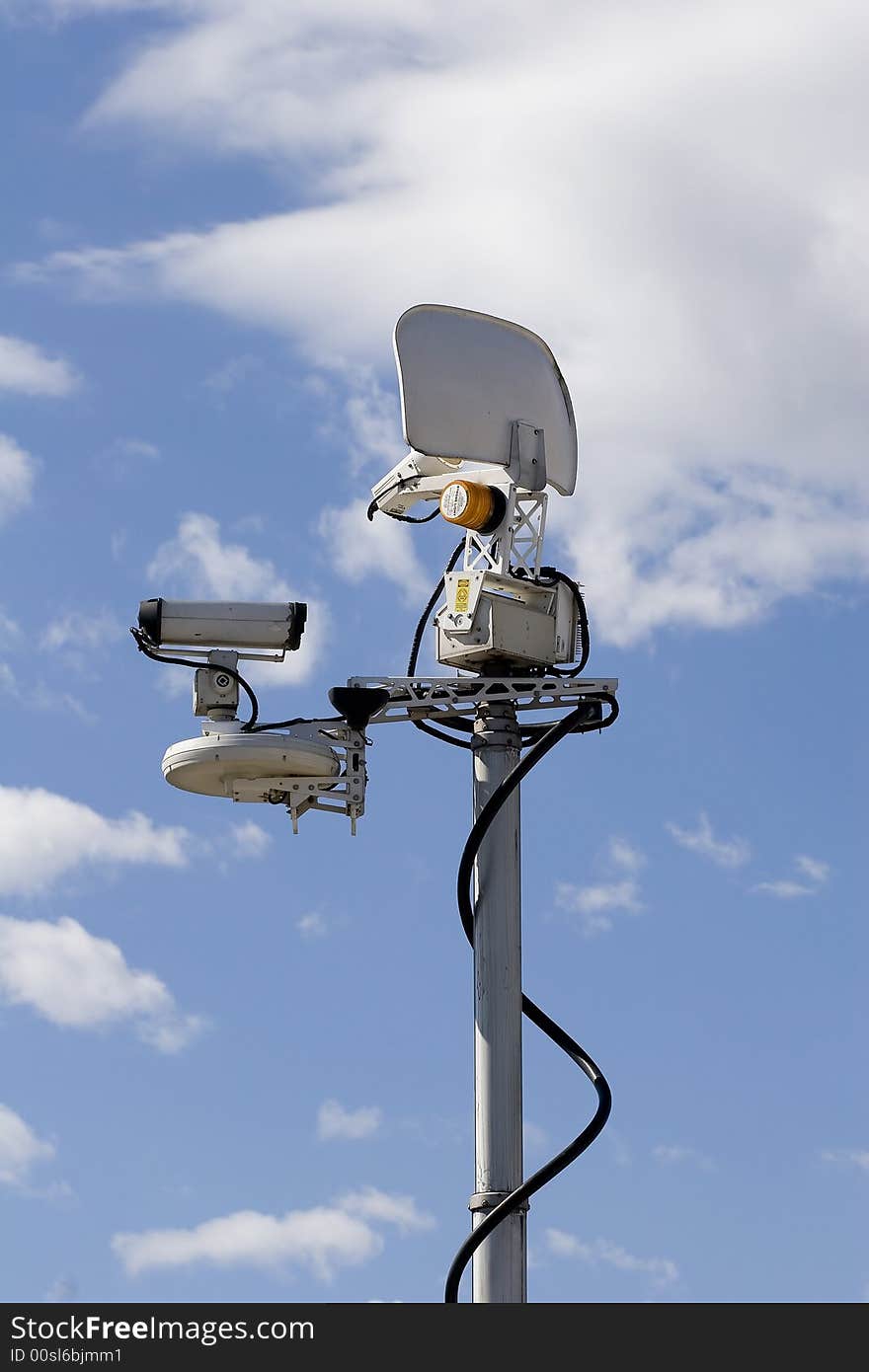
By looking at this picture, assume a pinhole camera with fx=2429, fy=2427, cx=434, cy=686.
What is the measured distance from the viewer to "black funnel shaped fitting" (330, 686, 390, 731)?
3562 centimetres

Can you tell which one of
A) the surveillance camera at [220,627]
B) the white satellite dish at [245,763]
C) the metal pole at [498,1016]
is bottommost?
the metal pole at [498,1016]

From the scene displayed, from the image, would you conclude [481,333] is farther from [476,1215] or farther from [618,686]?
[476,1215]

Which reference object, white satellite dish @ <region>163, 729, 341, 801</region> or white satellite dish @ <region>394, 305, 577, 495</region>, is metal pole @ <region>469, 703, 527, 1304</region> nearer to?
white satellite dish @ <region>163, 729, 341, 801</region>

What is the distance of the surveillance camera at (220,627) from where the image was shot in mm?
35906

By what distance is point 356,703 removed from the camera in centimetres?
3562

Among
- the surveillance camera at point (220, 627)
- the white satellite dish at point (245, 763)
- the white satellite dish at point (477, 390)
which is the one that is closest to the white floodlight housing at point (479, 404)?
the white satellite dish at point (477, 390)

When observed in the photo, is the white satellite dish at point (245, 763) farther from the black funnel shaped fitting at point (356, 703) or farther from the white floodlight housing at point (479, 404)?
the white floodlight housing at point (479, 404)

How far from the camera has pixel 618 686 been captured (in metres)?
35.6

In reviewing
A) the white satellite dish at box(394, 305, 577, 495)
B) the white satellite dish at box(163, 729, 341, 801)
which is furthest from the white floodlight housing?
the white satellite dish at box(163, 729, 341, 801)

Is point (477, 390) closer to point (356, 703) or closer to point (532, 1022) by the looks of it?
point (356, 703)

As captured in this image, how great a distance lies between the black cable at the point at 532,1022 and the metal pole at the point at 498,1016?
0.19 meters
